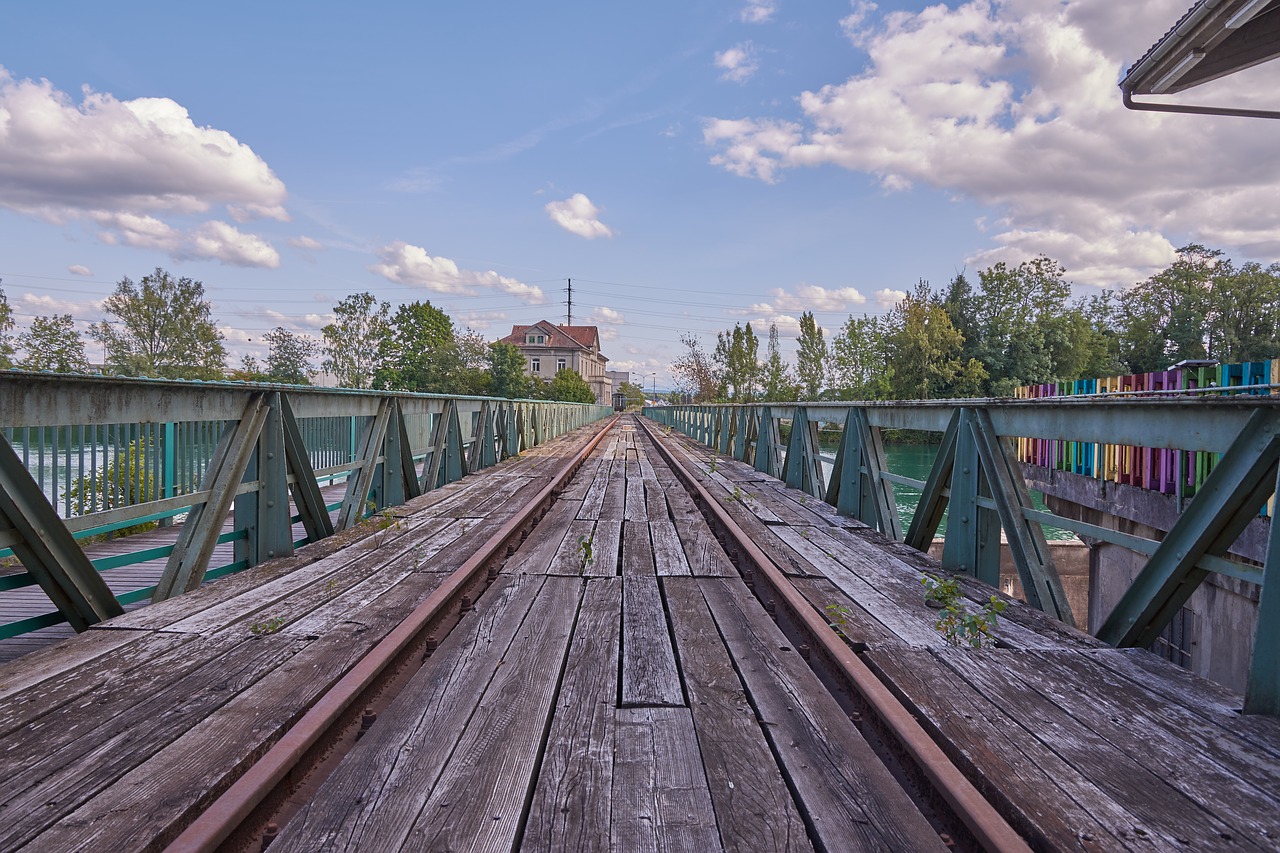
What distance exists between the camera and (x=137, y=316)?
50500 mm

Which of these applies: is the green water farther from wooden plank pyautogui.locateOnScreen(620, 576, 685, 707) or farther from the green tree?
→ the green tree

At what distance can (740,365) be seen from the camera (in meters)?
57.4

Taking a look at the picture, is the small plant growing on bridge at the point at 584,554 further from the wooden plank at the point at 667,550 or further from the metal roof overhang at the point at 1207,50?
the metal roof overhang at the point at 1207,50

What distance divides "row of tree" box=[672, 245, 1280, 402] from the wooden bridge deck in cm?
4730

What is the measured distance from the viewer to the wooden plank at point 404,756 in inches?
65.2

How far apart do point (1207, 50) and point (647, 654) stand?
849cm

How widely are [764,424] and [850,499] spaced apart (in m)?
4.27

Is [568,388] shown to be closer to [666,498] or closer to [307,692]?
[666,498]

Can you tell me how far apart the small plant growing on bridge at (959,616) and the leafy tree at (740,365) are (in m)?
53.1

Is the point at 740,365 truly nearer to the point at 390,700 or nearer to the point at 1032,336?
the point at 1032,336

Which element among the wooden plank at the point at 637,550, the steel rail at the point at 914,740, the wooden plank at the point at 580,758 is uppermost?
the steel rail at the point at 914,740

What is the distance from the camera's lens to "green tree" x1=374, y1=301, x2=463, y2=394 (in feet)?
210

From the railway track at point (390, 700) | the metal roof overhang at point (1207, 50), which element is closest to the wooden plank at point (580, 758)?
the railway track at point (390, 700)

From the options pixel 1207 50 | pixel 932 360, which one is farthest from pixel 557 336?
pixel 1207 50
